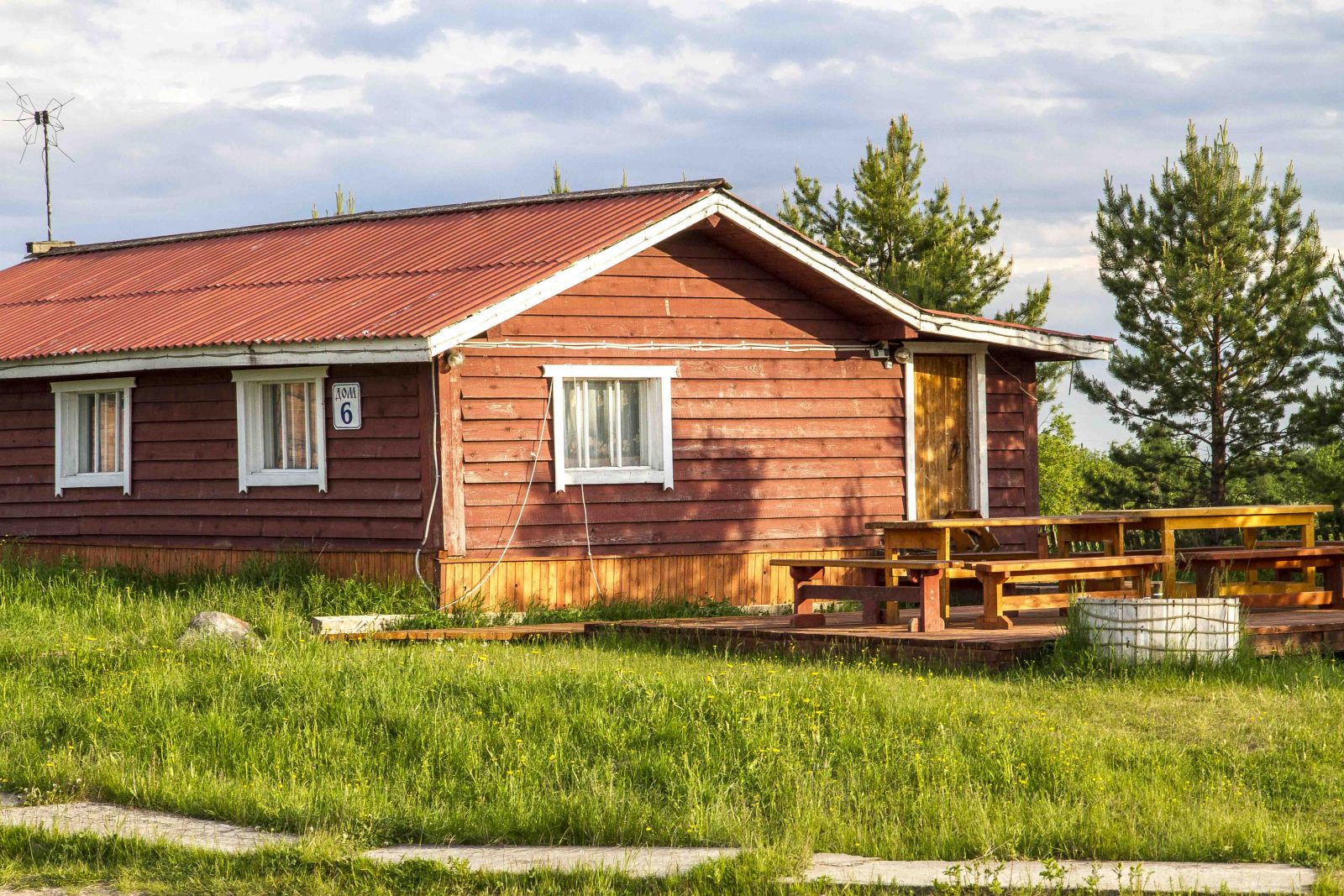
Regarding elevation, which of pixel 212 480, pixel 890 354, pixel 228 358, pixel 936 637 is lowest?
pixel 936 637

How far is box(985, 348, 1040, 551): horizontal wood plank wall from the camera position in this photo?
62.2 feet

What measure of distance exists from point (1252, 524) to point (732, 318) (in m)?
5.83

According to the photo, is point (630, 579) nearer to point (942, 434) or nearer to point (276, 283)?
point (942, 434)

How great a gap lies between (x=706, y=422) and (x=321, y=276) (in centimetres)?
488

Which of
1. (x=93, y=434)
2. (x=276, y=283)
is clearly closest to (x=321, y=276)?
(x=276, y=283)

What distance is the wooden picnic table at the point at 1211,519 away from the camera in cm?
1310

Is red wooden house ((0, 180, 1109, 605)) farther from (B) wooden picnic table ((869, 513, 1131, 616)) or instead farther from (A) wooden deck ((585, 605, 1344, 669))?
(B) wooden picnic table ((869, 513, 1131, 616))

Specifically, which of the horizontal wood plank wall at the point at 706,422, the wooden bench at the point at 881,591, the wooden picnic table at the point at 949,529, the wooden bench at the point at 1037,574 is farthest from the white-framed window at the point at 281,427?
the wooden bench at the point at 1037,574

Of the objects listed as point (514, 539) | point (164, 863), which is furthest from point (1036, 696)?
point (514, 539)

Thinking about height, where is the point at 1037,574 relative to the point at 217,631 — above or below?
above

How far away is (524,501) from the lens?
51.1 ft

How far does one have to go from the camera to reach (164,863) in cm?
692

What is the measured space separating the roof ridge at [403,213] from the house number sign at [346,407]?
→ 163 inches

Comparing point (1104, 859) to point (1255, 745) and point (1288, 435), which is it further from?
A: point (1288, 435)
